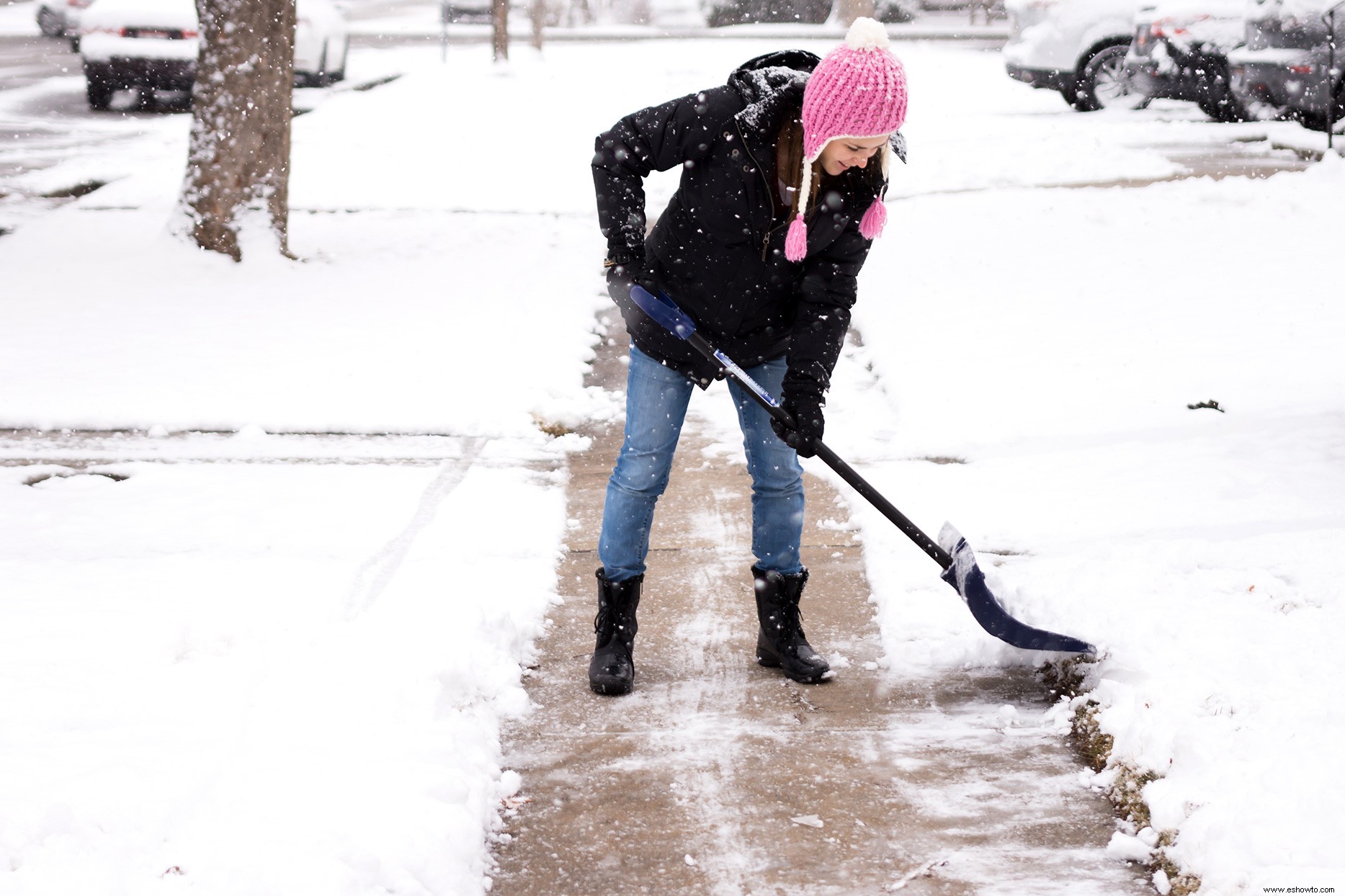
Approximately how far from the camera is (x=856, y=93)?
8.57ft

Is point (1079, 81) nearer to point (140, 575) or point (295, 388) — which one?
point (295, 388)

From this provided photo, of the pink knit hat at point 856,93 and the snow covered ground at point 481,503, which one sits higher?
the pink knit hat at point 856,93

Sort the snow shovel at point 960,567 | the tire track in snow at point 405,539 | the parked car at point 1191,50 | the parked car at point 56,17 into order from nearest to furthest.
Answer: the snow shovel at point 960,567
the tire track in snow at point 405,539
the parked car at point 1191,50
the parked car at point 56,17

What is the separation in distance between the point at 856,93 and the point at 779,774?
4.89ft

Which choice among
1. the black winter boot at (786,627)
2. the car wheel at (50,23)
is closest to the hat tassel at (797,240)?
the black winter boot at (786,627)

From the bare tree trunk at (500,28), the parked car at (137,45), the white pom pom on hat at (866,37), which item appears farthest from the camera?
the bare tree trunk at (500,28)

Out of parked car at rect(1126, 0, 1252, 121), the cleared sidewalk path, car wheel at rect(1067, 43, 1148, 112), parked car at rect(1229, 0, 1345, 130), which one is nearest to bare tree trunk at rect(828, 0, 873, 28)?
car wheel at rect(1067, 43, 1148, 112)

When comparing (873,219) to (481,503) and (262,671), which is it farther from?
(481,503)

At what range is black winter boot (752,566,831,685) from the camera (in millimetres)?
3365

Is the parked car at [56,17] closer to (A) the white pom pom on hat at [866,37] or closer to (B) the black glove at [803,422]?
(B) the black glove at [803,422]

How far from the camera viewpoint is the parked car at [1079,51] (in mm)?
13492

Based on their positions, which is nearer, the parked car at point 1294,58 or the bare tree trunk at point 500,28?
the parked car at point 1294,58

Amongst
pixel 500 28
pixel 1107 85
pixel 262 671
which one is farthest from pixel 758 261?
pixel 500 28

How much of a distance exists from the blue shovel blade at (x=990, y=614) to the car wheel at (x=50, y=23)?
25651mm
